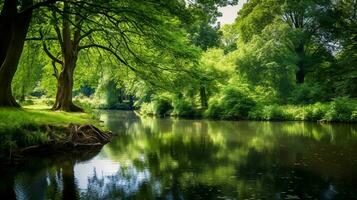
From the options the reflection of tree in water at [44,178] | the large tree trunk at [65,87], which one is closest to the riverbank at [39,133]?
the reflection of tree in water at [44,178]

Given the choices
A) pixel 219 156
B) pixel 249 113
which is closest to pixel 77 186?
pixel 219 156

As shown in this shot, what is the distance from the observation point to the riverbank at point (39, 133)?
625 inches

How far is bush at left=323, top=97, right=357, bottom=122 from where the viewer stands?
38188 millimetres

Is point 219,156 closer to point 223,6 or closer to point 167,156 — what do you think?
point 167,156

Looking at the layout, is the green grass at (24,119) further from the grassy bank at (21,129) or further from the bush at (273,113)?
the bush at (273,113)

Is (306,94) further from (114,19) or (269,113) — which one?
(114,19)

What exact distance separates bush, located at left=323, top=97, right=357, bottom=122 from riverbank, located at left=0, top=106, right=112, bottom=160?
81.8 ft

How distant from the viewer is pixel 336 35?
156 feet

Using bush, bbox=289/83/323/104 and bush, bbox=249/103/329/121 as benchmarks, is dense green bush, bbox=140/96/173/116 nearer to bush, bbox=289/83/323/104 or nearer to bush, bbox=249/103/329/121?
bush, bbox=249/103/329/121

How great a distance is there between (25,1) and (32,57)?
912 centimetres

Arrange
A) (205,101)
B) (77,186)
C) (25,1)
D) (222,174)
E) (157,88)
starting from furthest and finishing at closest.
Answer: (205,101)
(157,88)
(25,1)
(222,174)
(77,186)

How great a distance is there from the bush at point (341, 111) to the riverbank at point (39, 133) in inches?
982

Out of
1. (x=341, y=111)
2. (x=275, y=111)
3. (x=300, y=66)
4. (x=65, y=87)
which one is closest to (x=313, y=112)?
(x=341, y=111)

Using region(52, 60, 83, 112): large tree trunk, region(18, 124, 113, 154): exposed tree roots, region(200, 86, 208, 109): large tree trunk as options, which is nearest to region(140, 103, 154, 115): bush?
region(200, 86, 208, 109): large tree trunk
